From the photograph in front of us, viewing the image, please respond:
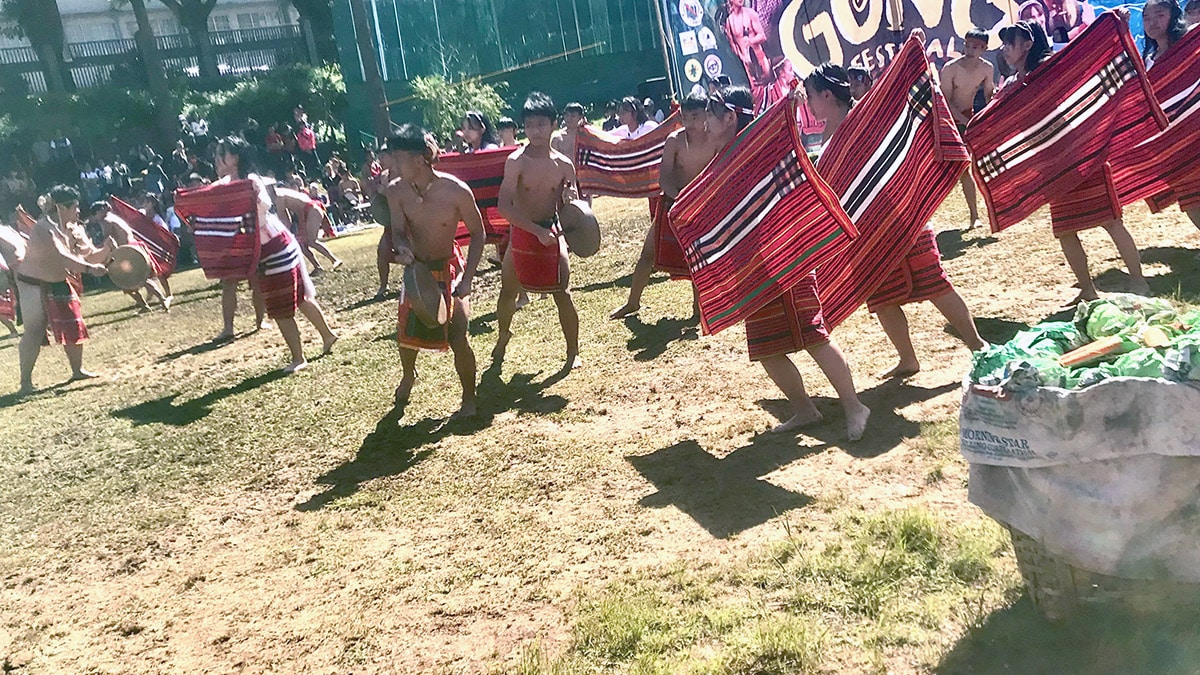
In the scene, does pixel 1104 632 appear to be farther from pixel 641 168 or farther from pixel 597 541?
pixel 641 168

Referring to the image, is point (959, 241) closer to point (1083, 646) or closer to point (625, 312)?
point (625, 312)

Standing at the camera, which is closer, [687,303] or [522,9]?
[687,303]

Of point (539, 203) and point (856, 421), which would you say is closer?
point (856, 421)

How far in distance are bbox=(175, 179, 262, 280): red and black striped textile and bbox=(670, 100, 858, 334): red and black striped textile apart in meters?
4.77

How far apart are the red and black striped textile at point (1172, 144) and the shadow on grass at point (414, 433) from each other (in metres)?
3.83

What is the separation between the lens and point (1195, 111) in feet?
20.0

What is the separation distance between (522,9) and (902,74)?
26492 millimetres

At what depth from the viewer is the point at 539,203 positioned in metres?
6.50

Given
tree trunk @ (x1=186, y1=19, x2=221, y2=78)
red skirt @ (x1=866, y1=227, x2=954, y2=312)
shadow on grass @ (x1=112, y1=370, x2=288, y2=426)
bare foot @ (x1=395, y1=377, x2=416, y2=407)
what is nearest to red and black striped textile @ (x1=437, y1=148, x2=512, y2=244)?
shadow on grass @ (x1=112, y1=370, x2=288, y2=426)

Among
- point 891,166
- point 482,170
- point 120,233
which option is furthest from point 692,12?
point 891,166

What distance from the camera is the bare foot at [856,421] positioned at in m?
4.67

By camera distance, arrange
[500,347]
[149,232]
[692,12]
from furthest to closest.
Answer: [692,12]
[149,232]
[500,347]

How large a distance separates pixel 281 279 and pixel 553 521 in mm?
4472

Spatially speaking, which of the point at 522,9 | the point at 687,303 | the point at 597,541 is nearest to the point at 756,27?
the point at 687,303
